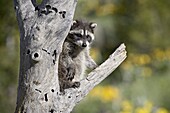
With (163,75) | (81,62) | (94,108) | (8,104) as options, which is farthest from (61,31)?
(163,75)

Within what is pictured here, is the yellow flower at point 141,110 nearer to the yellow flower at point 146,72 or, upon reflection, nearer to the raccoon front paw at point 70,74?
the yellow flower at point 146,72

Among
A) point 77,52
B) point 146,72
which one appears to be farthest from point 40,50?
point 146,72

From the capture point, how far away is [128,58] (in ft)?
58.3

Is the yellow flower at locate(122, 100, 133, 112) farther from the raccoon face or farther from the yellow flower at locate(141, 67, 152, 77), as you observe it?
the raccoon face

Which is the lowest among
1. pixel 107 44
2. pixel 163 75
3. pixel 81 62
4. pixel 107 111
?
pixel 81 62

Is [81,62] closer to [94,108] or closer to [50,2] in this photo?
[50,2]

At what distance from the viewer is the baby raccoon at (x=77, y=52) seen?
23.6 feet

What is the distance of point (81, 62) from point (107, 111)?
16.2ft

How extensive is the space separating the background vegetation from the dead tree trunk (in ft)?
13.9

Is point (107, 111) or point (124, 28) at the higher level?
point (124, 28)

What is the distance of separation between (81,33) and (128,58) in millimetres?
10136

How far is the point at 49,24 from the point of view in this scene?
514 centimetres

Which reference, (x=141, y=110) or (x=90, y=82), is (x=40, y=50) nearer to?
(x=90, y=82)

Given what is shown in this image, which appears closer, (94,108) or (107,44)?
(94,108)
